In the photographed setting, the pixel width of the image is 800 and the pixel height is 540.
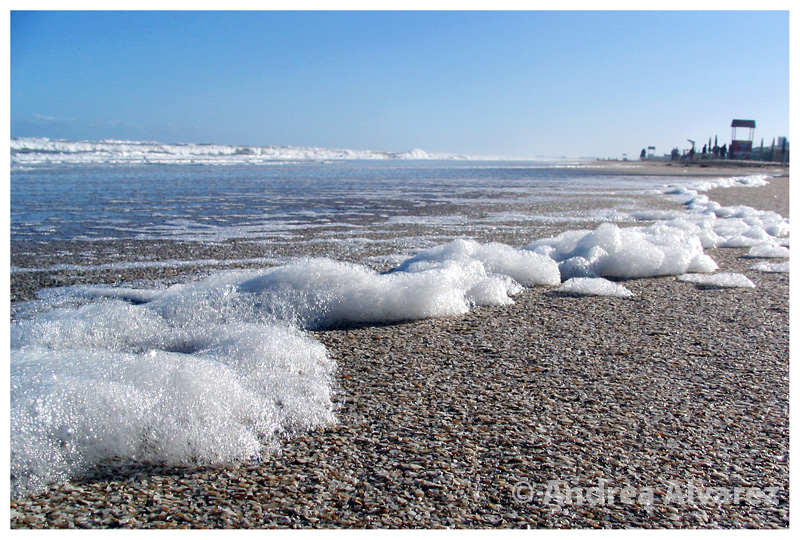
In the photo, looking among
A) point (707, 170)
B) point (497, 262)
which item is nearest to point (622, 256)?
point (497, 262)

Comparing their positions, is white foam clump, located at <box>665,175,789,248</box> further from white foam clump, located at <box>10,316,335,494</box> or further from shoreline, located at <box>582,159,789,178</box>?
shoreline, located at <box>582,159,789,178</box>

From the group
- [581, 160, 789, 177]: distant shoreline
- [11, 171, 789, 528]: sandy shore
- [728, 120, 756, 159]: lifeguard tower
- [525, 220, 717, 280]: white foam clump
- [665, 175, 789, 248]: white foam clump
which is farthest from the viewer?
[728, 120, 756, 159]: lifeguard tower

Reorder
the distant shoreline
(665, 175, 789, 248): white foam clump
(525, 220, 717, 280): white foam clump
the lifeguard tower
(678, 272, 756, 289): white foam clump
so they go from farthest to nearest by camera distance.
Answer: the lifeguard tower, the distant shoreline, (665, 175, 789, 248): white foam clump, (525, 220, 717, 280): white foam clump, (678, 272, 756, 289): white foam clump

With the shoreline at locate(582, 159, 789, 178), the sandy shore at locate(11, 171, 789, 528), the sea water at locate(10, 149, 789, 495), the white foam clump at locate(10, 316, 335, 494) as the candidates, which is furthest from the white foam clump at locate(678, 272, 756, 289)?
the shoreline at locate(582, 159, 789, 178)

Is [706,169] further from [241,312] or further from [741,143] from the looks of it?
[241,312]

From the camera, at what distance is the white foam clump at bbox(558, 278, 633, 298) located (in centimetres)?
375

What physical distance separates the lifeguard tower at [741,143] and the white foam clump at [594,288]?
5178cm

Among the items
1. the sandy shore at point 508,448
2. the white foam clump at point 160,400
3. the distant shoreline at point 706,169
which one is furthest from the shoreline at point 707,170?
the white foam clump at point 160,400

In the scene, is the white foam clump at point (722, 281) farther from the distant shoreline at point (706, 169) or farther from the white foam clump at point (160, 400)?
the distant shoreline at point (706, 169)

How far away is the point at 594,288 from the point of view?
12.4ft

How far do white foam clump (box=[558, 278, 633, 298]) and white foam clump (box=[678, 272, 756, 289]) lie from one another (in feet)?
2.02

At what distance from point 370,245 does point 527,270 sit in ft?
7.13

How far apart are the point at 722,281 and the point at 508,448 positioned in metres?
3.00

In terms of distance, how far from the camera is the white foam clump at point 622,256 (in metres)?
4.30
